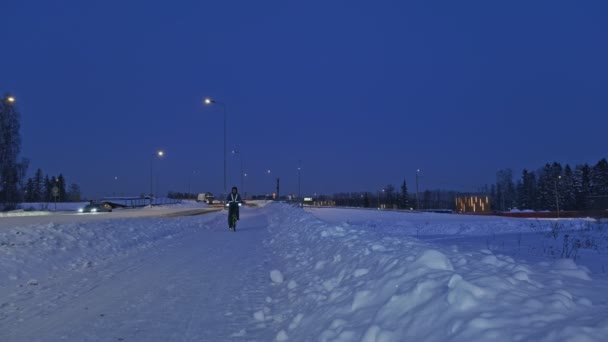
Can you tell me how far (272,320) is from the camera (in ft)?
21.4

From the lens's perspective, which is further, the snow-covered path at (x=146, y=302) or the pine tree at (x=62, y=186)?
the pine tree at (x=62, y=186)

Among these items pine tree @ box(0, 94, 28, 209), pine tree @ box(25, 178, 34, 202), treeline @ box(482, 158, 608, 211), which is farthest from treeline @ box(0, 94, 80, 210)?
treeline @ box(482, 158, 608, 211)

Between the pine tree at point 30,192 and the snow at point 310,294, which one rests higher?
the pine tree at point 30,192

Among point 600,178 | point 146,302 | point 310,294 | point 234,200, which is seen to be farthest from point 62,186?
point 310,294

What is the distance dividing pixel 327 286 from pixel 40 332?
13.2ft

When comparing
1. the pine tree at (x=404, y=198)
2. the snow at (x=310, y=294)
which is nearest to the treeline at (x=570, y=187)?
the pine tree at (x=404, y=198)

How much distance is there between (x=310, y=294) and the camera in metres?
7.25

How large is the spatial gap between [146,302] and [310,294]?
2.75 m

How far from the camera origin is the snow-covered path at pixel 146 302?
5.96 m

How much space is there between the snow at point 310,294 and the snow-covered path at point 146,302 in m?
0.03

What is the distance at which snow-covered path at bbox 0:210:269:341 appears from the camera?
19.5 feet

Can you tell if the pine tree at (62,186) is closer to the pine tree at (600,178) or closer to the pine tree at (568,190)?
the pine tree at (568,190)

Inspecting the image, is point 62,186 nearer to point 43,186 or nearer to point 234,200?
point 43,186

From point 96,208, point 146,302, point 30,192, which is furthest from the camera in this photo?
point 30,192
